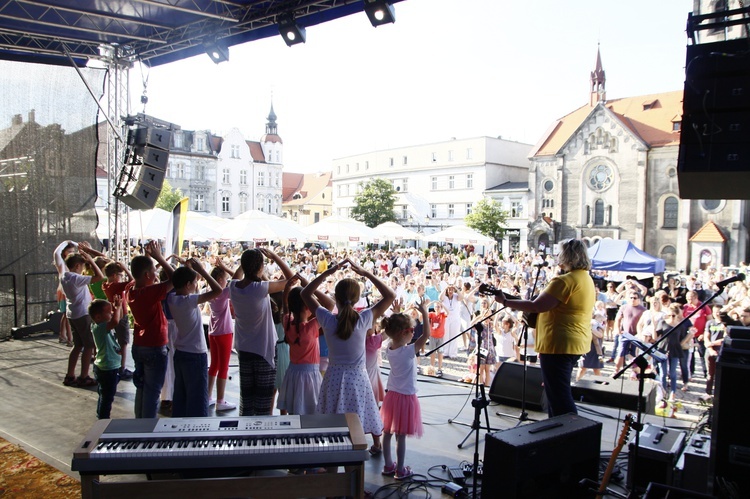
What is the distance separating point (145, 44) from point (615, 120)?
121 feet

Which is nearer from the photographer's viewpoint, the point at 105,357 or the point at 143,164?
the point at 105,357

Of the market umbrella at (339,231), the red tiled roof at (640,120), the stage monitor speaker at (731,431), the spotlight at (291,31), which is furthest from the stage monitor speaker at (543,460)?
the red tiled roof at (640,120)

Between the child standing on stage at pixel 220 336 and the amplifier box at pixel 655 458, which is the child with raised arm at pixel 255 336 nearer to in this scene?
the child standing on stage at pixel 220 336

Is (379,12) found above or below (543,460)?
above

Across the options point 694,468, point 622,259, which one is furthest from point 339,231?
point 694,468

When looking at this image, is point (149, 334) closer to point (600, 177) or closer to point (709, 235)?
point (709, 235)

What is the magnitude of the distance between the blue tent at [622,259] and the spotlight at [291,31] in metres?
12.5

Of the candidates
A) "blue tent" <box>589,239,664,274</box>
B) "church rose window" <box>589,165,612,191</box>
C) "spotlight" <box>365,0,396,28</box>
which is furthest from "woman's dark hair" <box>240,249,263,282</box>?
"church rose window" <box>589,165,612,191</box>

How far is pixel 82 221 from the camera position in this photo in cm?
948

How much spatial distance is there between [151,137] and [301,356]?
560cm

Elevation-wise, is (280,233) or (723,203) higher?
(723,203)

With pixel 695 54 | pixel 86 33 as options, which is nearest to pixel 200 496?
pixel 695 54

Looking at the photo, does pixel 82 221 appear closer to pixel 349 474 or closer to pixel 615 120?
pixel 349 474

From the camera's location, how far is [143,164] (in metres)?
7.77
